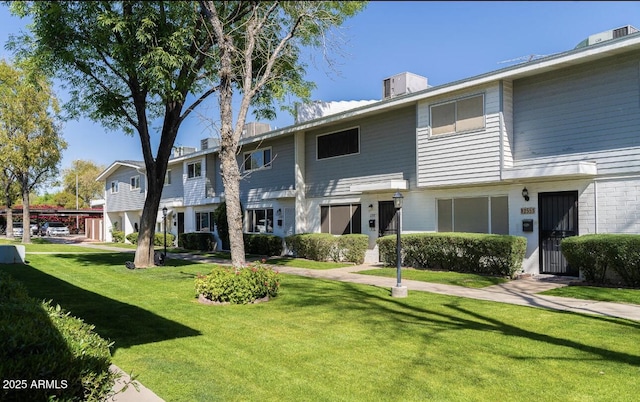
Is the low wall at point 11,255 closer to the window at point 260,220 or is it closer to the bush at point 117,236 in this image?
the window at point 260,220

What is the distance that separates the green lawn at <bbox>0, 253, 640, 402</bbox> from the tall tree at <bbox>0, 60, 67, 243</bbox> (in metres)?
21.5

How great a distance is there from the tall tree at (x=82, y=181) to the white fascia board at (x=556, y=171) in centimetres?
6801

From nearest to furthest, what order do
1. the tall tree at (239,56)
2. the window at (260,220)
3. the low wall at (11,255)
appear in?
the tall tree at (239,56) → the low wall at (11,255) → the window at (260,220)

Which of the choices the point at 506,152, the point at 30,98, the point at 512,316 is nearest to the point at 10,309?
the point at 512,316

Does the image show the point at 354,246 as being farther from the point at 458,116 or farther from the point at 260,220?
the point at 260,220

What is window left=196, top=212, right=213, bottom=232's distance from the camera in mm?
25062

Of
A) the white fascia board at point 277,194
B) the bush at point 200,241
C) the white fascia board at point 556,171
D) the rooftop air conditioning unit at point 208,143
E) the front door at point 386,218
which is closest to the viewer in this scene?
the white fascia board at point 556,171

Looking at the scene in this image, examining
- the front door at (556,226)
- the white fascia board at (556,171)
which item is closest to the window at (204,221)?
the white fascia board at (556,171)

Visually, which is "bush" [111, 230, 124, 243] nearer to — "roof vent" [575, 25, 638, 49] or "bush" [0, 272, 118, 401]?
"roof vent" [575, 25, 638, 49]

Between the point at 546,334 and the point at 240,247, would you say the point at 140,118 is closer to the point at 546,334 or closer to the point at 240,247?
the point at 240,247

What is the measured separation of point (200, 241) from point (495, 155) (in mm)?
16260

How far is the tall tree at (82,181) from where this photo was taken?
6919cm

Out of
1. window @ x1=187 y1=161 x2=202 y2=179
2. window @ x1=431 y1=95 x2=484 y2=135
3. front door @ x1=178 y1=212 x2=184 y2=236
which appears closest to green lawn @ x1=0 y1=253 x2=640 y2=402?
window @ x1=431 y1=95 x2=484 y2=135

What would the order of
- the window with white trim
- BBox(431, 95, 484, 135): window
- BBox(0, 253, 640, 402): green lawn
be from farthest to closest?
1. the window with white trim
2. BBox(431, 95, 484, 135): window
3. BBox(0, 253, 640, 402): green lawn
